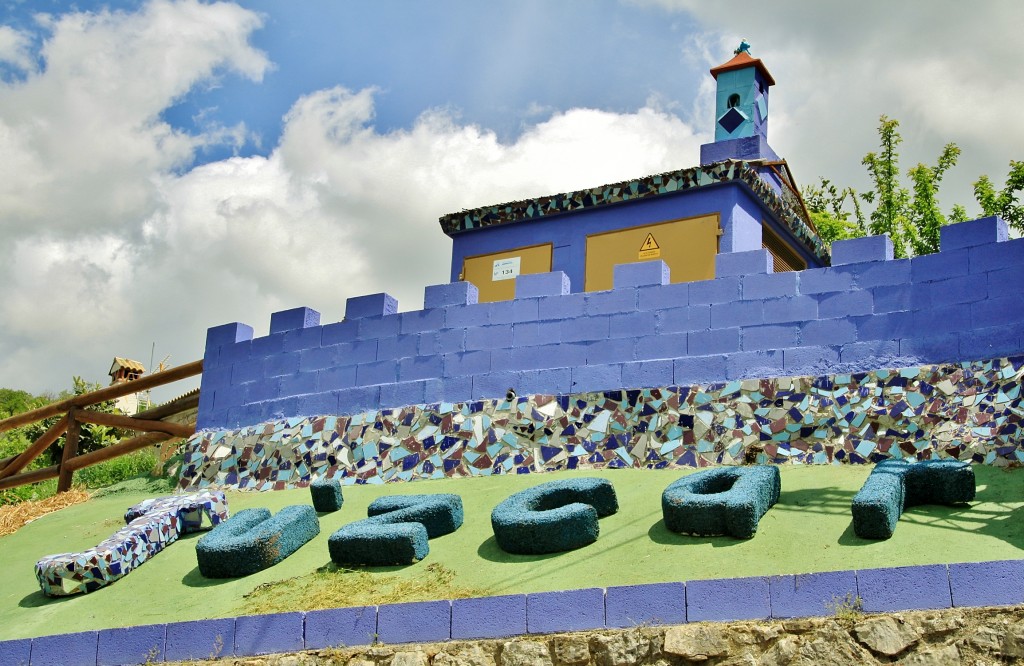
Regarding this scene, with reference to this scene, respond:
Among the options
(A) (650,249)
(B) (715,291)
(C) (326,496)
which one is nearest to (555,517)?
(C) (326,496)

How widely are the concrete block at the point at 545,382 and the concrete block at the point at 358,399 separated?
6.63 feet

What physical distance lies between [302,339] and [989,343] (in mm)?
8958

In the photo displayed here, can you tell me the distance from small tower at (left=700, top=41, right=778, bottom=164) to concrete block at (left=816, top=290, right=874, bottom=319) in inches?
227

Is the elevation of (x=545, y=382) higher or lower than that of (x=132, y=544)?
higher

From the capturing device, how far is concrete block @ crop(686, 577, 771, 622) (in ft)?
29.3

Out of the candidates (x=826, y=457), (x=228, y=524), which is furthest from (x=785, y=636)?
(x=228, y=524)

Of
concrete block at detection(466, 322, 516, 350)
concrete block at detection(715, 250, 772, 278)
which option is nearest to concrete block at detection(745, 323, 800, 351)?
concrete block at detection(715, 250, 772, 278)

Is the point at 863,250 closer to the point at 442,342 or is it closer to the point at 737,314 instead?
the point at 737,314

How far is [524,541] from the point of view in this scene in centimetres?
1081

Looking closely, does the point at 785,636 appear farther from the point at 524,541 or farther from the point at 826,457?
the point at 826,457

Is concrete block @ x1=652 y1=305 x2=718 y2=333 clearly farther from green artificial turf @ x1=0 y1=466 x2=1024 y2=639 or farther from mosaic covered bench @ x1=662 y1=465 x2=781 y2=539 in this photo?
mosaic covered bench @ x1=662 y1=465 x2=781 y2=539

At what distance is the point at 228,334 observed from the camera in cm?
1684

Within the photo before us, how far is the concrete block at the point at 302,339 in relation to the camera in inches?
622

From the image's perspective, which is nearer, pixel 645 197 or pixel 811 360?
pixel 811 360
